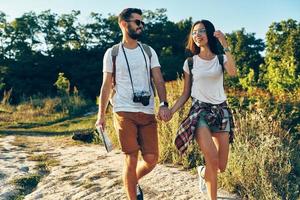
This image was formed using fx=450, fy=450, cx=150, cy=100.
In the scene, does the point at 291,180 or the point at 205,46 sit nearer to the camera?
the point at 205,46

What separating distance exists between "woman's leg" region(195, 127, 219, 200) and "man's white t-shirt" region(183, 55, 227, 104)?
1.01 ft

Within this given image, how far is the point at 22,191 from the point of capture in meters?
5.86

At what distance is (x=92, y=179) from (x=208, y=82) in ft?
8.22

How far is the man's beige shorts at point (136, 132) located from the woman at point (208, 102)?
258mm

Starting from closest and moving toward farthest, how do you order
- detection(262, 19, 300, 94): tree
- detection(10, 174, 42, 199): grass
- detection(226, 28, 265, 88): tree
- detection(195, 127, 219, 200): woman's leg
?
1. detection(195, 127, 219, 200): woman's leg
2. detection(10, 174, 42, 199): grass
3. detection(262, 19, 300, 94): tree
4. detection(226, 28, 265, 88): tree

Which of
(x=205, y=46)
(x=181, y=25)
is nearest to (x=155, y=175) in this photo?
(x=205, y=46)

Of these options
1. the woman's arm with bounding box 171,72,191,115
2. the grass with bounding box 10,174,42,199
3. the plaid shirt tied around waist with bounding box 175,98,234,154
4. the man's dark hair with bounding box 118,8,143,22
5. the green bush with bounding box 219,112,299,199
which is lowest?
the grass with bounding box 10,174,42,199

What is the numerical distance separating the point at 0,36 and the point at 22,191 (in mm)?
30440

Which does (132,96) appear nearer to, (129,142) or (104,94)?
(104,94)

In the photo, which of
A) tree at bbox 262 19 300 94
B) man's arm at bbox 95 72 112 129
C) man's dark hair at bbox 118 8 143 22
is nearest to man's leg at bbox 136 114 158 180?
man's arm at bbox 95 72 112 129

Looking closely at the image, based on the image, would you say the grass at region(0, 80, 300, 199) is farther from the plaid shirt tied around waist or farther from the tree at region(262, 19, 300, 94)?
the tree at region(262, 19, 300, 94)

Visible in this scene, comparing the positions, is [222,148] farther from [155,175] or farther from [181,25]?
[181,25]

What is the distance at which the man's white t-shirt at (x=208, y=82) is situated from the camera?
4223 mm

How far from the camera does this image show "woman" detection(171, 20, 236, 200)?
13.6 feet
